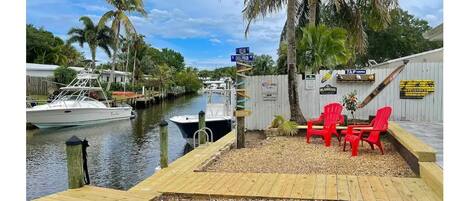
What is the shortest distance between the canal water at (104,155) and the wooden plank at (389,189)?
6.59 m

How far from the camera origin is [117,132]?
20.7 metres

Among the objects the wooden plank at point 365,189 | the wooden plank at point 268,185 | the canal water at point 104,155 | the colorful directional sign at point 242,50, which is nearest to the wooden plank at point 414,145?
the wooden plank at point 365,189

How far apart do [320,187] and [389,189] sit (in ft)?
2.80

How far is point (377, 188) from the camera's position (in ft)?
16.6

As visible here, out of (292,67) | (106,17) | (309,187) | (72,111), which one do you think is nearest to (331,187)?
(309,187)

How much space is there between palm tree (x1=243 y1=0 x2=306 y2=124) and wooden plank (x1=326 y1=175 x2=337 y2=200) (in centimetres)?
580

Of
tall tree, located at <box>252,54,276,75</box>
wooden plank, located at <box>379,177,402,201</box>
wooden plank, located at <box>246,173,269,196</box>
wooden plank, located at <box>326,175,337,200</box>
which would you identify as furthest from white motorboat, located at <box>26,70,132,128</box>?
wooden plank, located at <box>379,177,402,201</box>

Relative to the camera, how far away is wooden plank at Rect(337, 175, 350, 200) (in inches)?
185

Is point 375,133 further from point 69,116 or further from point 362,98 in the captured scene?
point 69,116

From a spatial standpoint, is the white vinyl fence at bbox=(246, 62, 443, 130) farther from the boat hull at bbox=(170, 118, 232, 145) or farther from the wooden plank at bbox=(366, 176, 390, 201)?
the wooden plank at bbox=(366, 176, 390, 201)

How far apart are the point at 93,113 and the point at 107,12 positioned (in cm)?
1627

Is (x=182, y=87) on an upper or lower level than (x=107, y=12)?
lower

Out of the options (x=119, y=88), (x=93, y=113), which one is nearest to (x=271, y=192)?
(x=93, y=113)
